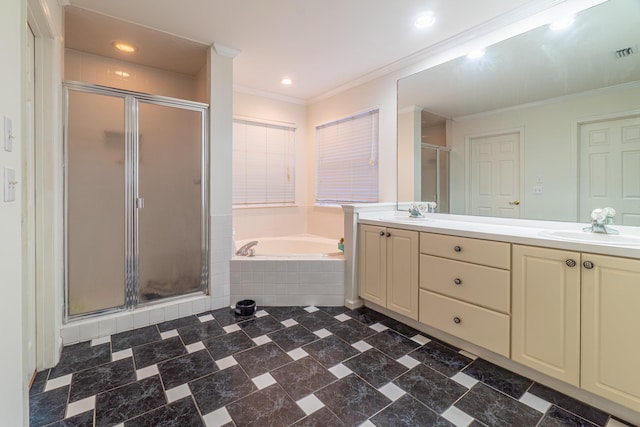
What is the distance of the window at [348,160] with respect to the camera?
3451mm

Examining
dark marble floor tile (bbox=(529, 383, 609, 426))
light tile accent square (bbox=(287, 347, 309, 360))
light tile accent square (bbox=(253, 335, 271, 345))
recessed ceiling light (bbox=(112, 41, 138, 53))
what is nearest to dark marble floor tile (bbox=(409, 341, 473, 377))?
dark marble floor tile (bbox=(529, 383, 609, 426))

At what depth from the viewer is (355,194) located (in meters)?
3.68

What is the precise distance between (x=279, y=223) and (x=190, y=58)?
2.12 metres

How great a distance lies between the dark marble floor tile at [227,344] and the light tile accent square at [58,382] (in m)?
0.75

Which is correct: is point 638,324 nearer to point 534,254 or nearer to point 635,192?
point 534,254

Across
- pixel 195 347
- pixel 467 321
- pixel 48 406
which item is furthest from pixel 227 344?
pixel 467 321

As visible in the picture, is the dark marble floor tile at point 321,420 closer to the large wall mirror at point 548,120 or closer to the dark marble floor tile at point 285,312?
the dark marble floor tile at point 285,312

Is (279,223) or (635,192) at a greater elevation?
(635,192)

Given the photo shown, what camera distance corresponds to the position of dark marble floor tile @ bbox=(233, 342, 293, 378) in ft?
6.08

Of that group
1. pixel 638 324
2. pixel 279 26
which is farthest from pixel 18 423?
pixel 279 26

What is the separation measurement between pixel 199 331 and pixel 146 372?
0.55 m

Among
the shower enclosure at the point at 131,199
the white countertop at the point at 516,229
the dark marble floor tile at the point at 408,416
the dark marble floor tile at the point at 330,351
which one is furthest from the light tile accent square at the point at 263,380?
the white countertop at the point at 516,229

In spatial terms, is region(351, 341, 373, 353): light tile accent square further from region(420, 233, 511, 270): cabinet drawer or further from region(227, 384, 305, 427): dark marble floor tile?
region(420, 233, 511, 270): cabinet drawer

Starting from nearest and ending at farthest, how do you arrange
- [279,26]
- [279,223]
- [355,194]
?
[279,26] → [355,194] → [279,223]
